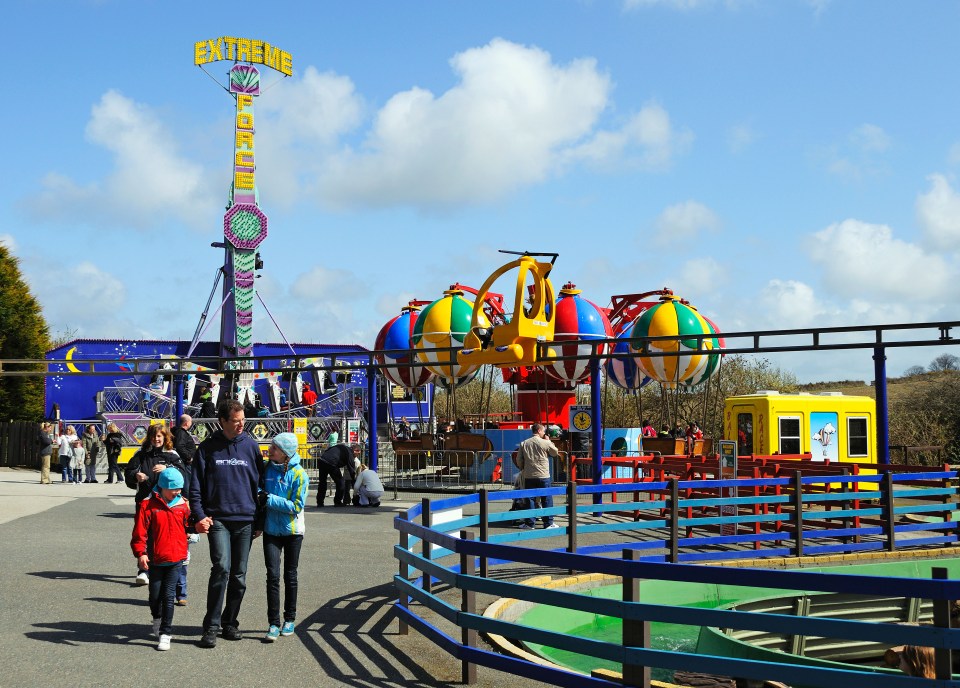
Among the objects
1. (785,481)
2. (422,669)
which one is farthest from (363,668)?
(785,481)

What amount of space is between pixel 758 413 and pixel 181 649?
1957 centimetres

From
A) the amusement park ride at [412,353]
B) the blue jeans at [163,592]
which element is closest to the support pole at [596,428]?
the amusement park ride at [412,353]

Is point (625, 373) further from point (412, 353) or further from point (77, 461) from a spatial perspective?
point (77, 461)

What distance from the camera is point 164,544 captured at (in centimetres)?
838

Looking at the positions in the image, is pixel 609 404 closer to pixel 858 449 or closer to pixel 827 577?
pixel 858 449

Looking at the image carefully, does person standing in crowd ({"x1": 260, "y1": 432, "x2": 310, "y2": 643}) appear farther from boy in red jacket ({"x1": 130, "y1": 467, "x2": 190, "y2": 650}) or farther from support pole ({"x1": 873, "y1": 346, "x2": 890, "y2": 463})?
support pole ({"x1": 873, "y1": 346, "x2": 890, "y2": 463})

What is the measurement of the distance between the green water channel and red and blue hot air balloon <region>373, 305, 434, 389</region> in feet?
58.8

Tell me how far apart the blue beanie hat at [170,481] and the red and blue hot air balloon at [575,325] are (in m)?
19.4

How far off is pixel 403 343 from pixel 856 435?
517 inches

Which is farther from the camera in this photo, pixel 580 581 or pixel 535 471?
pixel 535 471

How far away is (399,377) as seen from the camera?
31.5m

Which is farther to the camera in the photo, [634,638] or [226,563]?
[226,563]

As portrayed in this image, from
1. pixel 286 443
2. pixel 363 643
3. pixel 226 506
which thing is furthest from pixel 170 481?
pixel 363 643

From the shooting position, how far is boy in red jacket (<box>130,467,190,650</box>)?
8.34 metres
